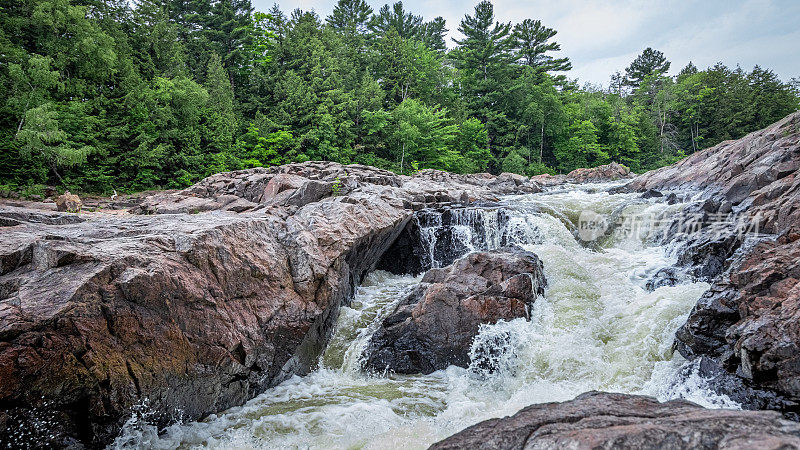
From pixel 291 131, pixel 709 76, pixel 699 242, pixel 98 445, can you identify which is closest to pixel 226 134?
pixel 291 131

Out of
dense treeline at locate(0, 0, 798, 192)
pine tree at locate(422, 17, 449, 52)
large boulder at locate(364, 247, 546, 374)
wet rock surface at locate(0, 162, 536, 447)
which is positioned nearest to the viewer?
wet rock surface at locate(0, 162, 536, 447)

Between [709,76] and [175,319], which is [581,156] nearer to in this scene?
[709,76]

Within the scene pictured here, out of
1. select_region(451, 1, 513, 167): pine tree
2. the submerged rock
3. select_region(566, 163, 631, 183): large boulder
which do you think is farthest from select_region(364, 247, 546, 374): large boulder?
select_region(451, 1, 513, 167): pine tree

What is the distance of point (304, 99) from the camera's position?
84.6 ft

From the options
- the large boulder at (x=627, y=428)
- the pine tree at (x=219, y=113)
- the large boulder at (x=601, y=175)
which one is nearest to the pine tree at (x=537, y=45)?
the large boulder at (x=601, y=175)

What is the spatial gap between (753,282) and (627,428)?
4.26 meters

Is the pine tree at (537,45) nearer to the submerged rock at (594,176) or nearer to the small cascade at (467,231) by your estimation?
the submerged rock at (594,176)

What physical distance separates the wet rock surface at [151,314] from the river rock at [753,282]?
5.75m

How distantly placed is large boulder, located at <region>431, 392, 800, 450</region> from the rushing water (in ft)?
7.04

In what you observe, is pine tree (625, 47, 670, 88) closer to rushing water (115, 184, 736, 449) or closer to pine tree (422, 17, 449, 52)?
pine tree (422, 17, 449, 52)

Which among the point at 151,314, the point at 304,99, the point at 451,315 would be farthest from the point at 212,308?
the point at 304,99

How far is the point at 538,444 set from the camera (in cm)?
207

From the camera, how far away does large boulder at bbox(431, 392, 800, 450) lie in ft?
5.33

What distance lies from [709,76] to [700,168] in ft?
125
